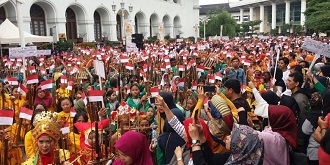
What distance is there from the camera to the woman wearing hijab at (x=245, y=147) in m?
2.59

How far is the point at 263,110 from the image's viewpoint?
3979 mm

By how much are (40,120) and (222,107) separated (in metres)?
1.73

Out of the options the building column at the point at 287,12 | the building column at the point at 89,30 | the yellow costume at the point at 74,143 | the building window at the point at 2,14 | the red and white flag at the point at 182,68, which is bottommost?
the yellow costume at the point at 74,143

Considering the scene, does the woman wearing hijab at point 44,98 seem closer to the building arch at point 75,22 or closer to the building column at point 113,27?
the building arch at point 75,22

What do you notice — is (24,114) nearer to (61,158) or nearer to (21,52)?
(61,158)

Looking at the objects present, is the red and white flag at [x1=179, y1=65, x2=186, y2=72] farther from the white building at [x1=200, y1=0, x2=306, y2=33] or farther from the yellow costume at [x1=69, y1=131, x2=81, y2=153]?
the white building at [x1=200, y1=0, x2=306, y2=33]

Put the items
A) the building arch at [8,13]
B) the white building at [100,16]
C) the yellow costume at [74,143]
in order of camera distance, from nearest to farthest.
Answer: the yellow costume at [74,143] < the building arch at [8,13] < the white building at [100,16]

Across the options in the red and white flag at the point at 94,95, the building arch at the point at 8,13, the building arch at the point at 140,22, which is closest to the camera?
the red and white flag at the point at 94,95

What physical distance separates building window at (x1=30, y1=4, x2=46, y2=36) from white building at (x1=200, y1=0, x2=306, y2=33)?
4524cm

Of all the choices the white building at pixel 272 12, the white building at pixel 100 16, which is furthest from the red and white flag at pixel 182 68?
the white building at pixel 272 12

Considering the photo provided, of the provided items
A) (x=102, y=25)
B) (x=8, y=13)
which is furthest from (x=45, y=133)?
(x=102, y=25)

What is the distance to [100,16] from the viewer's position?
36500 mm

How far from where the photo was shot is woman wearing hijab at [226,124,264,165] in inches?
102

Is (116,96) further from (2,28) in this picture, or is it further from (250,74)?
(2,28)
